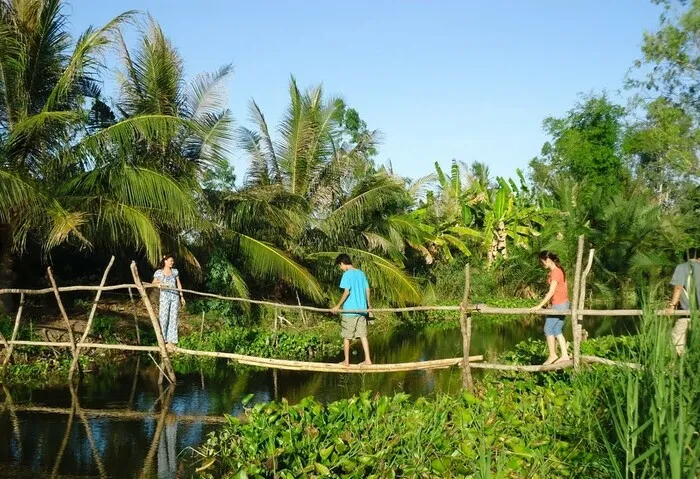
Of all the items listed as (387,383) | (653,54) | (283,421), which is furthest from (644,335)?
(653,54)

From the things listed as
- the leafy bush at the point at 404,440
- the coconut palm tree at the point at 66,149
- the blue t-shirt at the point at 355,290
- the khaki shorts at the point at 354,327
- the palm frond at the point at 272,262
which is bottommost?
the leafy bush at the point at 404,440

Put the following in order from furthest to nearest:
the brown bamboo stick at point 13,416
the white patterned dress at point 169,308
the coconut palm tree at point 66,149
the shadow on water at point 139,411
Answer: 1. the coconut palm tree at point 66,149
2. the white patterned dress at point 169,308
3. the brown bamboo stick at point 13,416
4. the shadow on water at point 139,411

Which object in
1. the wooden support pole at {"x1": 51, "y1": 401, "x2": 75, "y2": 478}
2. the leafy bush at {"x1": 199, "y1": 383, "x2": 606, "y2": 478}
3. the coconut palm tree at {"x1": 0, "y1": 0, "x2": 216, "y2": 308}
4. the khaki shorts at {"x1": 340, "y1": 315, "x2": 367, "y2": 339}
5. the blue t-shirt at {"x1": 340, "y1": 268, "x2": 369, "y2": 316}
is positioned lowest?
the wooden support pole at {"x1": 51, "y1": 401, "x2": 75, "y2": 478}

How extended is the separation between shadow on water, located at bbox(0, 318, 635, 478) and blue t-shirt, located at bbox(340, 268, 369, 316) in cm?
118

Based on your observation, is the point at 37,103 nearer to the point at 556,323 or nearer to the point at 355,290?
the point at 355,290

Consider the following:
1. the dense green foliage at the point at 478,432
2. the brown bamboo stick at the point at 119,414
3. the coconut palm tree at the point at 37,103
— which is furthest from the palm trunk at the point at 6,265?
the dense green foliage at the point at 478,432

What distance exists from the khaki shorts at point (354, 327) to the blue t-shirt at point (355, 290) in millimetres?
65

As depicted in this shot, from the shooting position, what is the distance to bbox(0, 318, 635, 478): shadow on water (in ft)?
20.5

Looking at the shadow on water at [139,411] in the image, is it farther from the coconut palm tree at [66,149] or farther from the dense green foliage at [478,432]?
the coconut palm tree at [66,149]

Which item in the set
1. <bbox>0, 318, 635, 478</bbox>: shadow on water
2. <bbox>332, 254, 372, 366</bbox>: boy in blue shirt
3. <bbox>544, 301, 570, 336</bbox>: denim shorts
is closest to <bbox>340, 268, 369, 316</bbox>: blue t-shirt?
<bbox>332, 254, 372, 366</bbox>: boy in blue shirt

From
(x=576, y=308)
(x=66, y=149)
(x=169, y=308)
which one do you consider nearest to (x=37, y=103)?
(x=66, y=149)

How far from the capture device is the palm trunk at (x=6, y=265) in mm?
11305

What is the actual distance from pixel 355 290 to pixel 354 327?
0.45 metres

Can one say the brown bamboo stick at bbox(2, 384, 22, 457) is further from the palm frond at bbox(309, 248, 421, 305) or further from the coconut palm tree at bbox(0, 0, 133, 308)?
the palm frond at bbox(309, 248, 421, 305)
